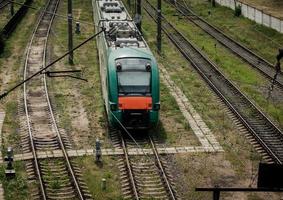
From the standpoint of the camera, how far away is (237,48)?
4503cm

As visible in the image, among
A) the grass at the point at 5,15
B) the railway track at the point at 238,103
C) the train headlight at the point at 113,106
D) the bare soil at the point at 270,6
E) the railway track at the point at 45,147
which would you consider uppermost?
the train headlight at the point at 113,106

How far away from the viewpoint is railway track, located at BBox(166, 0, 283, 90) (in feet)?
123

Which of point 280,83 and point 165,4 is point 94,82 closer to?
point 280,83

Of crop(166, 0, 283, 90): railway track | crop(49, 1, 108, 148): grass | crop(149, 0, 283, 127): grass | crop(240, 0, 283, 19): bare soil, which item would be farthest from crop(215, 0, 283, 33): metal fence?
crop(49, 1, 108, 148): grass

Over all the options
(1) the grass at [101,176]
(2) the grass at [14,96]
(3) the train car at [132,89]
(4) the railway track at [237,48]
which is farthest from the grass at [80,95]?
(4) the railway track at [237,48]

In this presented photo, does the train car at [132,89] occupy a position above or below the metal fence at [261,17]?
above

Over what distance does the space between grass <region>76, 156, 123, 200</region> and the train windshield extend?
335 cm

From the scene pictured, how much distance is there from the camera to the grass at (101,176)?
2017 cm

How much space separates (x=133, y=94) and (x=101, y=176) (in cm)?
470

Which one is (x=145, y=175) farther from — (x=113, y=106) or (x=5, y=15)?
(x=5, y=15)

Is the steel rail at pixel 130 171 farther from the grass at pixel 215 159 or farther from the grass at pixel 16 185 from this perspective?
the grass at pixel 16 185

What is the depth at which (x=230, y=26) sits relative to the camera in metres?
54.4

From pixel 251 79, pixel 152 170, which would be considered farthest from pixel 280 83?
pixel 152 170

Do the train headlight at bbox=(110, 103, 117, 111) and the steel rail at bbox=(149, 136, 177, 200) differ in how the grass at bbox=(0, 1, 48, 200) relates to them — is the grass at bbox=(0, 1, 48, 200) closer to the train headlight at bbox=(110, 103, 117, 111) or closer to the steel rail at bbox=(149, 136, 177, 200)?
the train headlight at bbox=(110, 103, 117, 111)
